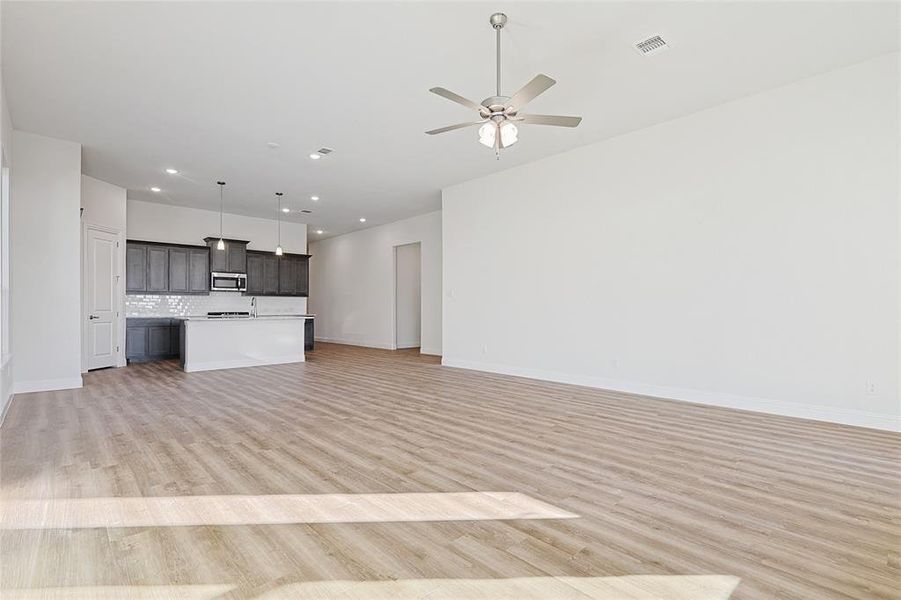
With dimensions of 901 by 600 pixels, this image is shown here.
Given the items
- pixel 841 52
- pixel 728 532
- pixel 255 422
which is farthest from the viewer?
pixel 255 422

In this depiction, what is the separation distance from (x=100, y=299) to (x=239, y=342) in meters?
2.31

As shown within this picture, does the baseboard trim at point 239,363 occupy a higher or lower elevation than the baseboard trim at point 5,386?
lower

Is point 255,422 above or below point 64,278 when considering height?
below

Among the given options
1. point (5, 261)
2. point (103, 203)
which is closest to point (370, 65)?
point (5, 261)

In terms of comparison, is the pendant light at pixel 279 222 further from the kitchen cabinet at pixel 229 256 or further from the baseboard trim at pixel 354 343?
the baseboard trim at pixel 354 343

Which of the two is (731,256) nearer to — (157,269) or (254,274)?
(254,274)

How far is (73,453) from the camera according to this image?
3.30 m

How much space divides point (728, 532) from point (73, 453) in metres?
4.29

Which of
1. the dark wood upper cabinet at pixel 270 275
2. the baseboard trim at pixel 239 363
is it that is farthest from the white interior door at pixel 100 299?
the dark wood upper cabinet at pixel 270 275

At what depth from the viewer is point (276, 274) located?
1094cm

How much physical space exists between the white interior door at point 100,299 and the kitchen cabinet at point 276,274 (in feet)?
9.63

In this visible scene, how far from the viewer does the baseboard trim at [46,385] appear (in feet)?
17.8

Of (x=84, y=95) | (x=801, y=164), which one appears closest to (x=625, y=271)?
(x=801, y=164)

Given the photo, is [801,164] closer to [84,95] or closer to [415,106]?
[415,106]
